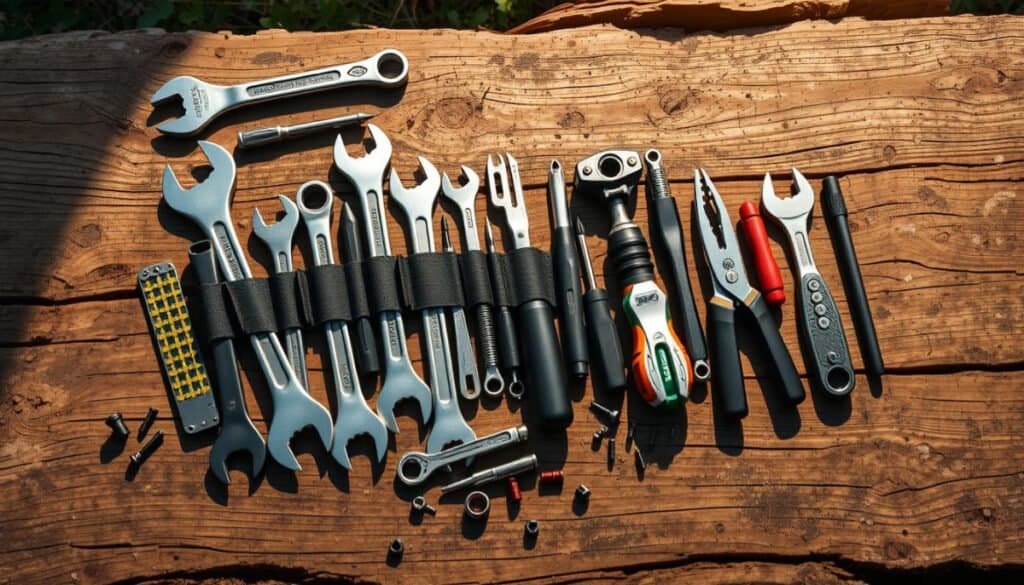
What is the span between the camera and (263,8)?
4230mm

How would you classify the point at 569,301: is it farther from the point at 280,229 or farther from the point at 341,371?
the point at 280,229

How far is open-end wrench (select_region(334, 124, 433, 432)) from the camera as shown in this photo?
2.68m

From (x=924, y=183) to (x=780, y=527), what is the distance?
1.29 metres

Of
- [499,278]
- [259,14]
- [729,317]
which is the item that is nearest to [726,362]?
[729,317]

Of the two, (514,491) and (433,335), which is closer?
(514,491)

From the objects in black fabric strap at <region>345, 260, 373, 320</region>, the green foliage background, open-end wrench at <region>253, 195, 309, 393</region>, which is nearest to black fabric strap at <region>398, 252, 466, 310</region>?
black fabric strap at <region>345, 260, 373, 320</region>

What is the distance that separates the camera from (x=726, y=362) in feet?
8.75

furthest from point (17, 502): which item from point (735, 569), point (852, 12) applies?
point (852, 12)

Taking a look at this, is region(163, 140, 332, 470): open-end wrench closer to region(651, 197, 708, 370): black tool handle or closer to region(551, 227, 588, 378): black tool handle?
region(551, 227, 588, 378): black tool handle

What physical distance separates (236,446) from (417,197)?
3.16 ft

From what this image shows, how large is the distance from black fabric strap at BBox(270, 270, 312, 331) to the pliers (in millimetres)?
1264

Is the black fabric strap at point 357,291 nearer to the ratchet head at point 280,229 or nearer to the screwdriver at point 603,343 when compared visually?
the ratchet head at point 280,229

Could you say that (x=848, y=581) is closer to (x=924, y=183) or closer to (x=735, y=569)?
(x=735, y=569)

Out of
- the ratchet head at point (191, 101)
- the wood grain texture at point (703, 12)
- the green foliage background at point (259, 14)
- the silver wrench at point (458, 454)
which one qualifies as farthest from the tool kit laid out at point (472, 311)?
the green foliage background at point (259, 14)
